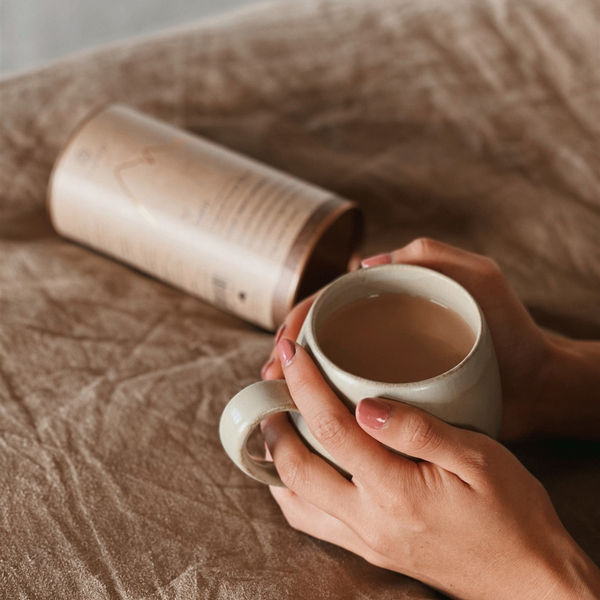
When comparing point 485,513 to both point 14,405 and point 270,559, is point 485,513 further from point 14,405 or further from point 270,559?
point 14,405

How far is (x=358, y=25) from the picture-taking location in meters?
1.00

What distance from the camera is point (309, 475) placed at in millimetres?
480

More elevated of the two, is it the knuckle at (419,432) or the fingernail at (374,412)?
the fingernail at (374,412)

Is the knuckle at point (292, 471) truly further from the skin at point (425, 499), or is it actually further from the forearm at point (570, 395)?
the forearm at point (570, 395)

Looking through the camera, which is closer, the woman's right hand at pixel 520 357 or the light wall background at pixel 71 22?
the woman's right hand at pixel 520 357

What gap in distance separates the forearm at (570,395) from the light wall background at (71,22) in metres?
1.77

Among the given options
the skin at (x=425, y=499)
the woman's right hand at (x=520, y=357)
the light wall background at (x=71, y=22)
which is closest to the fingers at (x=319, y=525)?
the skin at (x=425, y=499)

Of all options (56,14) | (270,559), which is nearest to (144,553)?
(270,559)

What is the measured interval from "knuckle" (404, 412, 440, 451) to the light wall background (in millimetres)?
1845

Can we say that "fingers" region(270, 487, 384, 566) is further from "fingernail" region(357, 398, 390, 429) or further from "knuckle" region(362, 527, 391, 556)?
"fingernail" region(357, 398, 390, 429)

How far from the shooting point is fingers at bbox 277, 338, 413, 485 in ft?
1.44

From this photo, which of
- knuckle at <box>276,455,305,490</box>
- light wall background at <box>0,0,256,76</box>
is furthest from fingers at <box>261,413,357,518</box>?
light wall background at <box>0,0,256,76</box>

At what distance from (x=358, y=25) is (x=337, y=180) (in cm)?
28

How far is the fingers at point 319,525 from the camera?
51 centimetres
